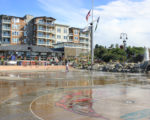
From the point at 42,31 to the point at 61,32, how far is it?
1109 cm

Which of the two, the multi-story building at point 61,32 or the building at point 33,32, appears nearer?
the building at point 33,32

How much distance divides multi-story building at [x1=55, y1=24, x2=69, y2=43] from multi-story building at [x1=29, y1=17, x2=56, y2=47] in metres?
4.23

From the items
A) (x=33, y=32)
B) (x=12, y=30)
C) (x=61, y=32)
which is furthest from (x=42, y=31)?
(x=12, y=30)

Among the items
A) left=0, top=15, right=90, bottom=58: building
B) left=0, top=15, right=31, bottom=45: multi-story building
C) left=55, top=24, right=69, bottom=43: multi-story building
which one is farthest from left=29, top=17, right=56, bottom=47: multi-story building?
left=55, top=24, right=69, bottom=43: multi-story building

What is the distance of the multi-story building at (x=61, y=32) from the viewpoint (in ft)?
295

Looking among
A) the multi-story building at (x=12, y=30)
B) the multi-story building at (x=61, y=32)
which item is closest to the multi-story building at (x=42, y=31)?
the multi-story building at (x=12, y=30)

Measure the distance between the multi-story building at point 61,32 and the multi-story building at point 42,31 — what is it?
4.23 metres

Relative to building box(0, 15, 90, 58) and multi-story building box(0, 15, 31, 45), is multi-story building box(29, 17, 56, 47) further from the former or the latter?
multi-story building box(0, 15, 31, 45)

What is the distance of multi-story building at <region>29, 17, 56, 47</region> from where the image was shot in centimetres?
8156

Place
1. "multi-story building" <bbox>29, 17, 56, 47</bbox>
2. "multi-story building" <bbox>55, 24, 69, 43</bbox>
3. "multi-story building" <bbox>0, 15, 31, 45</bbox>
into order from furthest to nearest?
"multi-story building" <bbox>55, 24, 69, 43</bbox> → "multi-story building" <bbox>29, 17, 56, 47</bbox> → "multi-story building" <bbox>0, 15, 31, 45</bbox>

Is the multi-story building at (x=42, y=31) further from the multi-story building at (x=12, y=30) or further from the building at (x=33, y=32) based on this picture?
the multi-story building at (x=12, y=30)

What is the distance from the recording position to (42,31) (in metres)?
82.5

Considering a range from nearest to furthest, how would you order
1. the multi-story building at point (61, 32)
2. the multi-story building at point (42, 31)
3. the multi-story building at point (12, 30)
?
1. the multi-story building at point (12, 30)
2. the multi-story building at point (42, 31)
3. the multi-story building at point (61, 32)

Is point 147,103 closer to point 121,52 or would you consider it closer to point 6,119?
point 6,119
